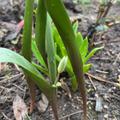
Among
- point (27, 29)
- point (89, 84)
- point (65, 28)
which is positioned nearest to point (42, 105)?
point (89, 84)

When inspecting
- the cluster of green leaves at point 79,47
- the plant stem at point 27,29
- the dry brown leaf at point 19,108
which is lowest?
the dry brown leaf at point 19,108

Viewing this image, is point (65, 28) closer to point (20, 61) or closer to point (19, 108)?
point (20, 61)

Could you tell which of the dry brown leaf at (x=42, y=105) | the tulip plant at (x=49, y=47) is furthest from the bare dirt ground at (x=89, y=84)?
the tulip plant at (x=49, y=47)

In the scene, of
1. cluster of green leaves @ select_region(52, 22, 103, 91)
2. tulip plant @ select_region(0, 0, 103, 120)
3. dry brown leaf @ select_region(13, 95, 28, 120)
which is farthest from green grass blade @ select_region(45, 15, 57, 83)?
dry brown leaf @ select_region(13, 95, 28, 120)

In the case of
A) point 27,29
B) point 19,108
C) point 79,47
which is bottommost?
point 19,108

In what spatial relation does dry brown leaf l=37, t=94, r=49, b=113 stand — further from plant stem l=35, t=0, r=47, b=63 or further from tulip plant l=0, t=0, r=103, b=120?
plant stem l=35, t=0, r=47, b=63

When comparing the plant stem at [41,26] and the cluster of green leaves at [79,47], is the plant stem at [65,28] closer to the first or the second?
the plant stem at [41,26]
